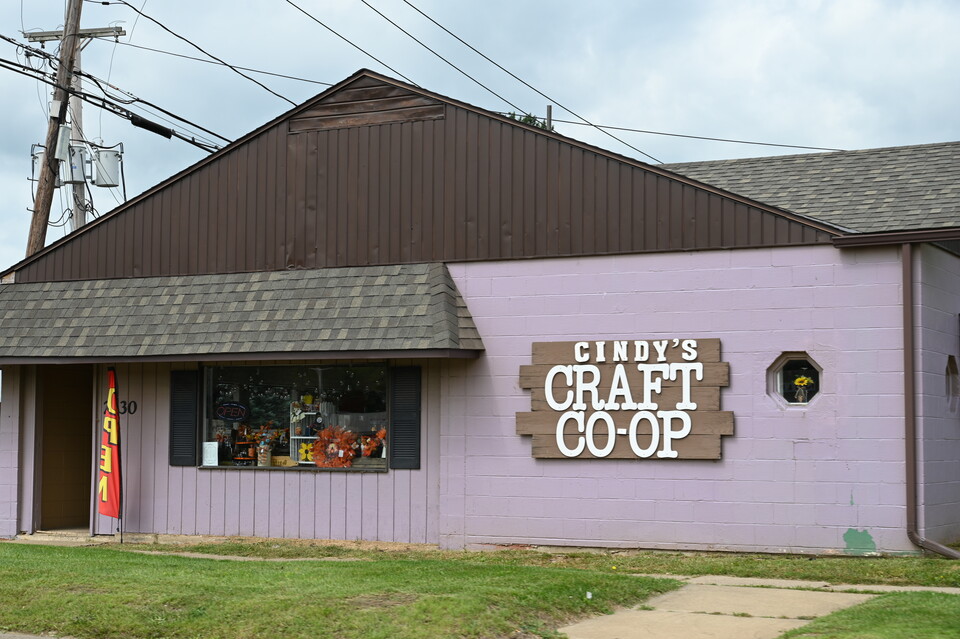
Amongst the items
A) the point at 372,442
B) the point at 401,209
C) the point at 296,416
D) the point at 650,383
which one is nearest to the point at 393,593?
the point at 650,383

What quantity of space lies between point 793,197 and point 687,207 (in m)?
2.47

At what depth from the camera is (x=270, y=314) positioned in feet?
49.0

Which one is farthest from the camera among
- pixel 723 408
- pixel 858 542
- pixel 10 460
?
pixel 10 460

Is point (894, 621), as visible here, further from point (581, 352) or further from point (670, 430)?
point (581, 352)

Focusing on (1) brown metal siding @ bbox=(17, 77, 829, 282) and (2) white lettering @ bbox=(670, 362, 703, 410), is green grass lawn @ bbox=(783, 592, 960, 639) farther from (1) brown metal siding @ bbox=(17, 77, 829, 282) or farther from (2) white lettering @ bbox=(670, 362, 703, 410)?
(1) brown metal siding @ bbox=(17, 77, 829, 282)

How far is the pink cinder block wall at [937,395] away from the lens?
12.5m

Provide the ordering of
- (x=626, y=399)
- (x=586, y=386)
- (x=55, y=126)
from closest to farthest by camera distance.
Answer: (x=626, y=399)
(x=586, y=386)
(x=55, y=126)

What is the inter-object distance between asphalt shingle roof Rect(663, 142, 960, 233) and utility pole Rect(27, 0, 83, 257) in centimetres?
978

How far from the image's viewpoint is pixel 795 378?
43.0ft

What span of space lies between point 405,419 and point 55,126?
827cm

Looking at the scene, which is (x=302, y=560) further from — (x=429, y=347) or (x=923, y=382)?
(x=923, y=382)

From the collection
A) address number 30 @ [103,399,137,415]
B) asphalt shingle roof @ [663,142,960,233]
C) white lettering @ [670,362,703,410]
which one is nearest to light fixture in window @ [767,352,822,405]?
white lettering @ [670,362,703,410]

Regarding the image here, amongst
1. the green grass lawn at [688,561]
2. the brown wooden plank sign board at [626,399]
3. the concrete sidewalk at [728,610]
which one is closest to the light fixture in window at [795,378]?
the brown wooden plank sign board at [626,399]

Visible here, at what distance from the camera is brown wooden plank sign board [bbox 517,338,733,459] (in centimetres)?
1327
